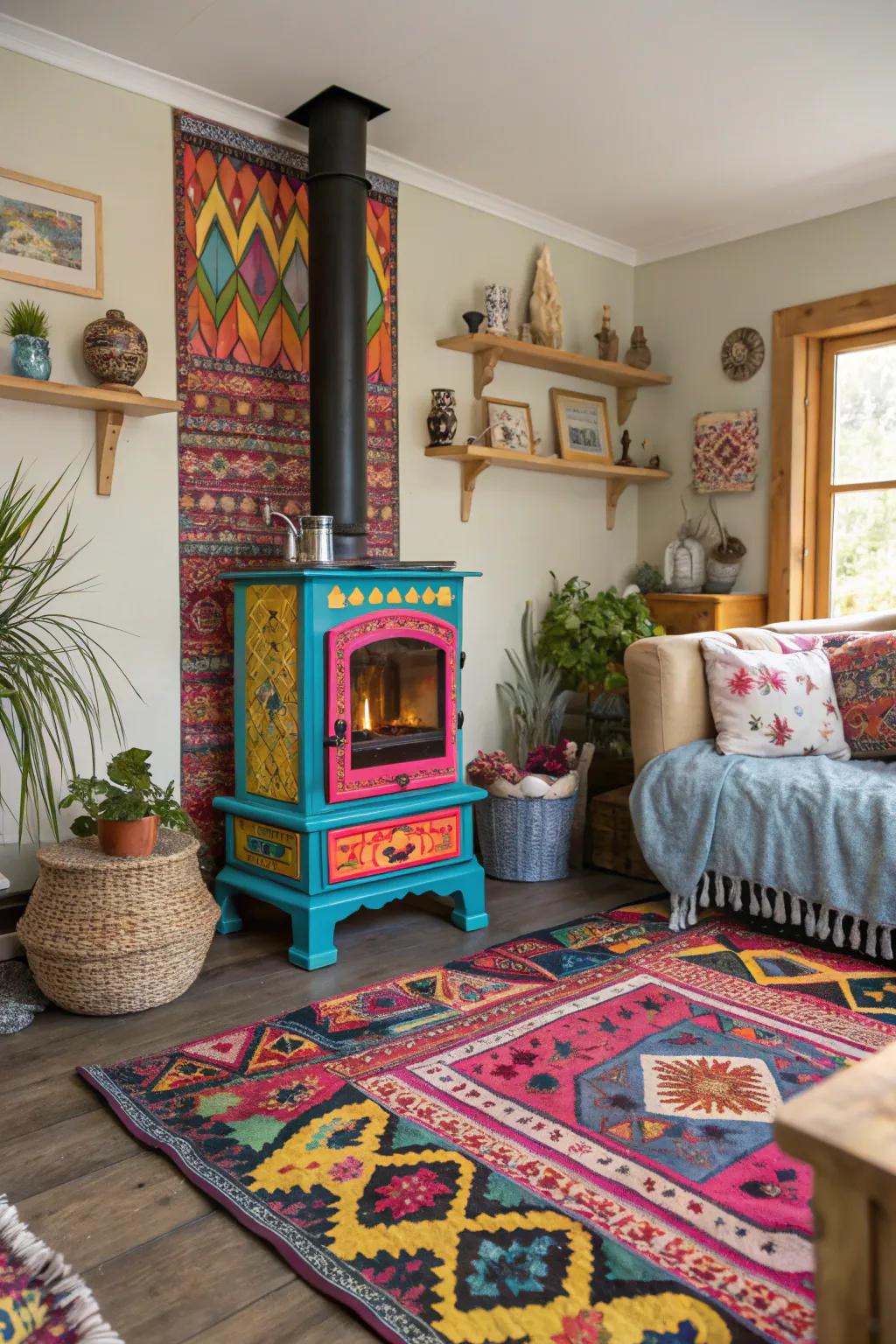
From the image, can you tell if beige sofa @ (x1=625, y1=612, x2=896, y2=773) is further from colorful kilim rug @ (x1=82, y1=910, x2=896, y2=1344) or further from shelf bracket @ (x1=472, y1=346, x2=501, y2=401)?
shelf bracket @ (x1=472, y1=346, x2=501, y2=401)

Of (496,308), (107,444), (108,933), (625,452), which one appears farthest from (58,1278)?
(625,452)

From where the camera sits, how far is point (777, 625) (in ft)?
12.0

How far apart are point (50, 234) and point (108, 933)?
6.11 ft

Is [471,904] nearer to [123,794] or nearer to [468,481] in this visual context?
[123,794]

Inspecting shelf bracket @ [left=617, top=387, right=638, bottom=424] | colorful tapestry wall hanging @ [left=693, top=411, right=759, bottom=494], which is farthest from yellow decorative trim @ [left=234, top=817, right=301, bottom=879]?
shelf bracket @ [left=617, top=387, right=638, bottom=424]

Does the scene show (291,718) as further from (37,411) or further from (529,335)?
(529,335)

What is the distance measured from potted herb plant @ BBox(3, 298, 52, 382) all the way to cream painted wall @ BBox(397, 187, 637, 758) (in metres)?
1.31

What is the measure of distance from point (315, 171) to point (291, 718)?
5.38ft

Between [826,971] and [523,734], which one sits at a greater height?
[523,734]

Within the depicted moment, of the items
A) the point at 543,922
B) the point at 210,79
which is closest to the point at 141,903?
the point at 543,922

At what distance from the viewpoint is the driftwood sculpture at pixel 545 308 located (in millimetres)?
3982

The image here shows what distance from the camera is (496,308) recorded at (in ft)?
12.4

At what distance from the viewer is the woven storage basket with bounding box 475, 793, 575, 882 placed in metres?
3.48

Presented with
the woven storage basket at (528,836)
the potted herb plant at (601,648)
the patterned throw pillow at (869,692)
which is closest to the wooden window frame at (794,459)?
the potted herb plant at (601,648)
